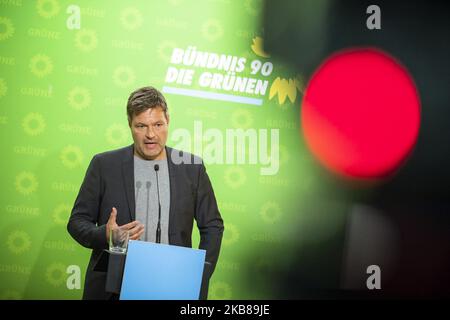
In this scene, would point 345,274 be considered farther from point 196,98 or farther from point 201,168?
point 196,98

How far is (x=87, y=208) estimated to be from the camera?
3545mm

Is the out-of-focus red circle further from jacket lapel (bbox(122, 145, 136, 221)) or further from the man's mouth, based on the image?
jacket lapel (bbox(122, 145, 136, 221))

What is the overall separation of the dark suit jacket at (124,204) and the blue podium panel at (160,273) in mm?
1112

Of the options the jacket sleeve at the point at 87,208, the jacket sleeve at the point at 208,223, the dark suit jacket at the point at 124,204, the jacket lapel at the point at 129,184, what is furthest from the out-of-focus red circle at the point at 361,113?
the jacket sleeve at the point at 87,208

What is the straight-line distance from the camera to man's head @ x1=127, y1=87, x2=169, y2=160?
366 centimetres

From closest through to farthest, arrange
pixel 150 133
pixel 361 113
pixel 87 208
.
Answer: pixel 87 208, pixel 150 133, pixel 361 113

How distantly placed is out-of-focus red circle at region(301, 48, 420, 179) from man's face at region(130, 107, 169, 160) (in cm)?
104

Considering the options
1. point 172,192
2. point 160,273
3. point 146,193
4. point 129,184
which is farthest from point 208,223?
point 160,273

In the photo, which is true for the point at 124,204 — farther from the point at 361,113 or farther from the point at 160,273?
the point at 361,113

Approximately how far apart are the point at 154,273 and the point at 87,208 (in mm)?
1352

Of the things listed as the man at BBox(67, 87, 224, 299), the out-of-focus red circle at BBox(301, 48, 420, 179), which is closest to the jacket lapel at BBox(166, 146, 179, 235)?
the man at BBox(67, 87, 224, 299)

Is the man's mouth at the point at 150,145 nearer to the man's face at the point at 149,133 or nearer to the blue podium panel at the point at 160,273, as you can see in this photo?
the man's face at the point at 149,133
